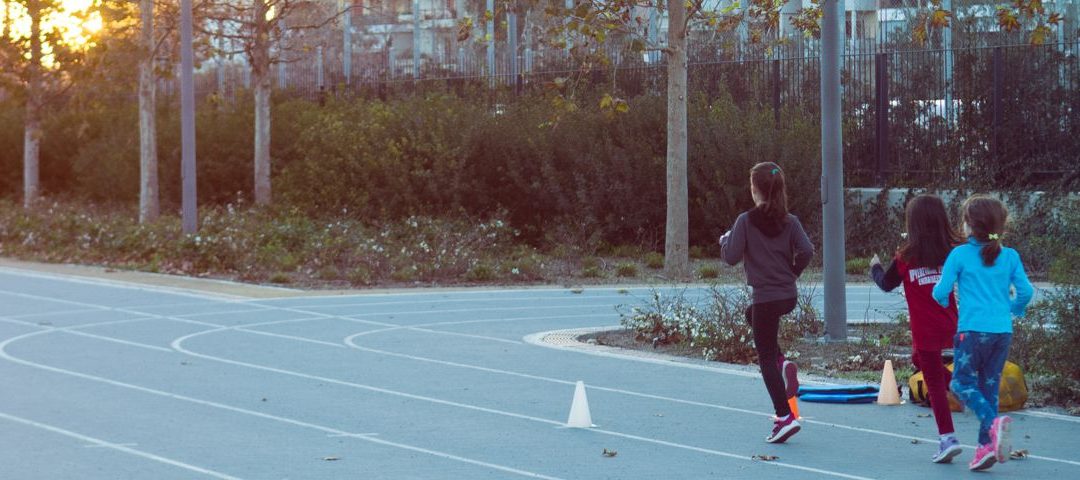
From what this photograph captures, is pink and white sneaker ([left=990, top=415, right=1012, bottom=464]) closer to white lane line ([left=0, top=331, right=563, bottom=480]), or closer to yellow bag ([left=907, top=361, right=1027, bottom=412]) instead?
yellow bag ([left=907, top=361, right=1027, bottom=412])

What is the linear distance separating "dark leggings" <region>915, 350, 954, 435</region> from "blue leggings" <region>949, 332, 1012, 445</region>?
0.09m

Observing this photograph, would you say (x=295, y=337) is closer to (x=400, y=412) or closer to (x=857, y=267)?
(x=400, y=412)

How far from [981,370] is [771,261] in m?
1.37

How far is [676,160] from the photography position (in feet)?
75.4

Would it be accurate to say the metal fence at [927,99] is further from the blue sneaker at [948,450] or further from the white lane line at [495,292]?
the blue sneaker at [948,450]

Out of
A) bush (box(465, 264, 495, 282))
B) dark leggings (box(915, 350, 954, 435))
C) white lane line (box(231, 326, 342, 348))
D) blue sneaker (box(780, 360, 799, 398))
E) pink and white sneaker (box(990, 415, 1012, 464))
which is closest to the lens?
pink and white sneaker (box(990, 415, 1012, 464))

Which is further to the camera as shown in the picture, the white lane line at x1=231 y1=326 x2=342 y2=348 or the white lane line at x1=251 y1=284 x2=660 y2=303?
the white lane line at x1=251 y1=284 x2=660 y2=303

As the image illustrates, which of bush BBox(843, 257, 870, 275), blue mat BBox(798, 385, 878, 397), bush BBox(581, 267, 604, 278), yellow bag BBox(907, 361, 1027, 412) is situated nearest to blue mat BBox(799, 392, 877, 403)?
blue mat BBox(798, 385, 878, 397)

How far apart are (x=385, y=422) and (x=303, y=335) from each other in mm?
5696

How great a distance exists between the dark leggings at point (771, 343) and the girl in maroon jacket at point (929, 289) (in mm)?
663

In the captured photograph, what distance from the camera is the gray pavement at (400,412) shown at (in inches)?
340

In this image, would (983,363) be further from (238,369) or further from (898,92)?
(898,92)

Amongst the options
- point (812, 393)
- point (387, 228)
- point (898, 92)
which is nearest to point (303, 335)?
point (812, 393)

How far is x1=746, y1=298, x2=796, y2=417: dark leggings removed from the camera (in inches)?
364
